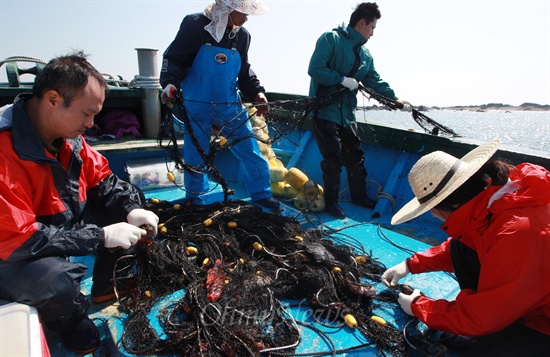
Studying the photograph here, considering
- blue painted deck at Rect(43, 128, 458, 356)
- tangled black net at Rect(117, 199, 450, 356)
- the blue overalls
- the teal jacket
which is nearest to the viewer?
tangled black net at Rect(117, 199, 450, 356)

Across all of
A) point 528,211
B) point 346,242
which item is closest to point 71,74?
point 528,211

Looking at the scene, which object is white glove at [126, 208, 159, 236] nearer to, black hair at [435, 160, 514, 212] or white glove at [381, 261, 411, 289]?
white glove at [381, 261, 411, 289]

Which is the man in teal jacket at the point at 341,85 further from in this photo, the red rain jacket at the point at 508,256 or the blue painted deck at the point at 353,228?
the red rain jacket at the point at 508,256

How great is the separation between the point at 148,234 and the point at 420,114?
358 centimetres

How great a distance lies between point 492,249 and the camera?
5.62 ft

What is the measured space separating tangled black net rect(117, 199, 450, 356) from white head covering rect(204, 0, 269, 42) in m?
1.91

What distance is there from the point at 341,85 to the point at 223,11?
5.03 ft

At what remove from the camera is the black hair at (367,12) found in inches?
157

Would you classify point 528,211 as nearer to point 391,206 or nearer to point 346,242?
point 346,242

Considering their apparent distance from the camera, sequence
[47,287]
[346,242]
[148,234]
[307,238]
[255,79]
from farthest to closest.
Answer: [255,79], [346,242], [307,238], [148,234], [47,287]

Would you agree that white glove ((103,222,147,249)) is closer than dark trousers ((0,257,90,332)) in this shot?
No

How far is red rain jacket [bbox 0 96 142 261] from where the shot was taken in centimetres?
175

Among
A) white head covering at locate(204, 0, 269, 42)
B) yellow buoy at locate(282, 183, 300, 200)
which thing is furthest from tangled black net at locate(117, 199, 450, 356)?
white head covering at locate(204, 0, 269, 42)

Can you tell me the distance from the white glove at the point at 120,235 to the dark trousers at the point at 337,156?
2539mm
